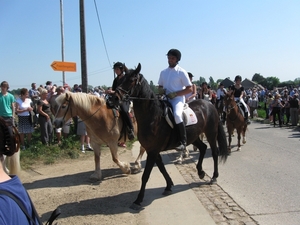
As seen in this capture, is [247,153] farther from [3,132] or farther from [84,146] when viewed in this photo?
[3,132]

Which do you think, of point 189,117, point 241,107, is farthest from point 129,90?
point 241,107

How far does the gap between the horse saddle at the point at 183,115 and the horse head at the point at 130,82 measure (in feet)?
2.71

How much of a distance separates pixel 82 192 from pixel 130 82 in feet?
8.38

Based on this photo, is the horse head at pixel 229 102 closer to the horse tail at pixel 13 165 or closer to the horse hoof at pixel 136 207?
the horse hoof at pixel 136 207

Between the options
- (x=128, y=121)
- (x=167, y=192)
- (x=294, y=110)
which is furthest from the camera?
(x=294, y=110)

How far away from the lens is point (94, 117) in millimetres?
6074

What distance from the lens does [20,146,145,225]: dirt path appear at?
14.3ft

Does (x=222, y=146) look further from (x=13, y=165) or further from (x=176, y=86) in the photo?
(x=13, y=165)

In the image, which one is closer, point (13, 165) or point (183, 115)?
point (13, 165)

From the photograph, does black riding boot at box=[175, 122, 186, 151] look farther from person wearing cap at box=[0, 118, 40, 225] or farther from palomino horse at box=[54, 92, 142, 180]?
person wearing cap at box=[0, 118, 40, 225]

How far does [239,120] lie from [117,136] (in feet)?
17.2

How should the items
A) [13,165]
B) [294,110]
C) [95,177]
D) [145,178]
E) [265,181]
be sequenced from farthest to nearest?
[294,110]
[95,177]
[265,181]
[145,178]
[13,165]

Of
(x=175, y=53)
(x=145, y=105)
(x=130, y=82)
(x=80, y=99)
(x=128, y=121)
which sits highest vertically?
(x=175, y=53)

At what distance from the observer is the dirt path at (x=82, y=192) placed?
436cm
